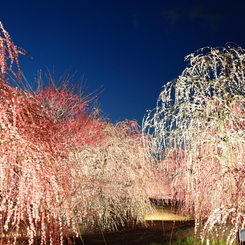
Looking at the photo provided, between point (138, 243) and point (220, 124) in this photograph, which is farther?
point (138, 243)

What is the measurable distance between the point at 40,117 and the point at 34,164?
1.09 m

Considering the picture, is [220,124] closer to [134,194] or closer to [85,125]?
[134,194]

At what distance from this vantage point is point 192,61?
6984mm

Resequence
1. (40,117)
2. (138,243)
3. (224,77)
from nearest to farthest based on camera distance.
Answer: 1. (40,117)
2. (224,77)
3. (138,243)

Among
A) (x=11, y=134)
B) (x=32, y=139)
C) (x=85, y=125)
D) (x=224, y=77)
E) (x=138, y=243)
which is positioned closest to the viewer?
(x=11, y=134)

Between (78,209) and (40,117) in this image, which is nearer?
(40,117)

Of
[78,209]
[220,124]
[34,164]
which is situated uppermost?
[220,124]

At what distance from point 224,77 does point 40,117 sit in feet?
14.4

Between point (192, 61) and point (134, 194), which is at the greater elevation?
point (192, 61)

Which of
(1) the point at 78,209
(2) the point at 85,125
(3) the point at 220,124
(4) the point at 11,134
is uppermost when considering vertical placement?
(2) the point at 85,125

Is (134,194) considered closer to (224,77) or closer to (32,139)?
(224,77)

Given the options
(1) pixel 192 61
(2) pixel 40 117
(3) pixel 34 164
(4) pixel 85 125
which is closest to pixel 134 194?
(4) pixel 85 125

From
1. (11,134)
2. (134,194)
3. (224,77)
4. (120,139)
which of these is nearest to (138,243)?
(134,194)

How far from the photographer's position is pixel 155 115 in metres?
6.88
